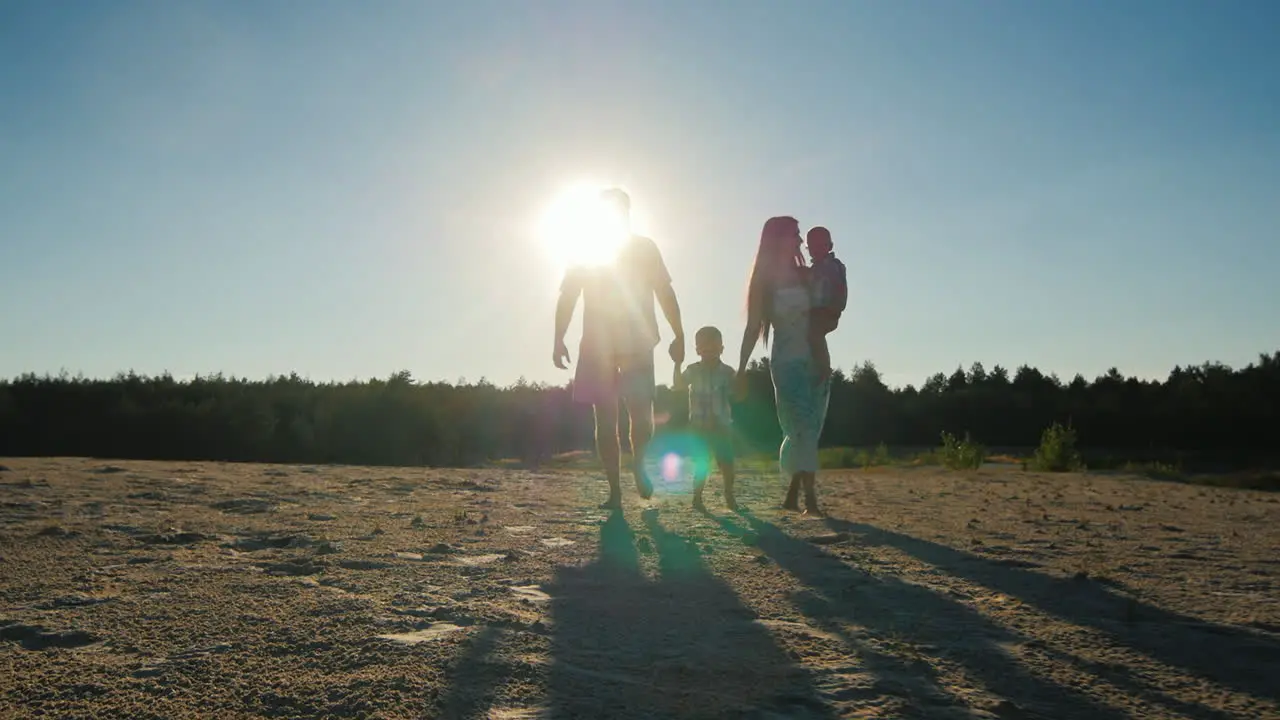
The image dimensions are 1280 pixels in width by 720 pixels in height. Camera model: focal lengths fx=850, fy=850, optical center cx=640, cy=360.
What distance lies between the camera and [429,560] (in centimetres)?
391

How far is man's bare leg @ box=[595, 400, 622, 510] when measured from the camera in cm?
633

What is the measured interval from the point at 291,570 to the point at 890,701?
2.65 metres

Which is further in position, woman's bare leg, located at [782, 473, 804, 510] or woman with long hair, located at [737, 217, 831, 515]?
woman's bare leg, located at [782, 473, 804, 510]

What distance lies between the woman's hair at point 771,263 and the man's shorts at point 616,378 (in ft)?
2.91

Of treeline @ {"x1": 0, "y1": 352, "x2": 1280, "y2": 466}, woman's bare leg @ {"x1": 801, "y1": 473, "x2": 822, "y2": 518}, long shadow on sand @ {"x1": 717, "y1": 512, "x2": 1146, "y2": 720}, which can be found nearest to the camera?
long shadow on sand @ {"x1": 717, "y1": 512, "x2": 1146, "y2": 720}

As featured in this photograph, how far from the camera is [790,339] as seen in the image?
626cm

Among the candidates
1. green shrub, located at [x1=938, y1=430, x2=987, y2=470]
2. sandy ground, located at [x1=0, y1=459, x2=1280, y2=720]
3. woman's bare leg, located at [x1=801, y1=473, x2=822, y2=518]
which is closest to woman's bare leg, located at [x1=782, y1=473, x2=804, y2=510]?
woman's bare leg, located at [x1=801, y1=473, x2=822, y2=518]

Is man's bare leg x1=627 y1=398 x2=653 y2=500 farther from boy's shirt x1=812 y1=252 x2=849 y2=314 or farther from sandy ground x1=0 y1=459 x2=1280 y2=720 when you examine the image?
boy's shirt x1=812 y1=252 x2=849 y2=314

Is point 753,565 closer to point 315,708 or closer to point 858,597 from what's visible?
point 858,597

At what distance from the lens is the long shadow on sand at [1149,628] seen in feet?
7.27

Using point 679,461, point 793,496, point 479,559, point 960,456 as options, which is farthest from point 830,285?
point 960,456

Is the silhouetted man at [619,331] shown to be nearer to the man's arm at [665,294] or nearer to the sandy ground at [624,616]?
the man's arm at [665,294]

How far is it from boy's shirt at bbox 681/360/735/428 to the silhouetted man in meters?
0.90

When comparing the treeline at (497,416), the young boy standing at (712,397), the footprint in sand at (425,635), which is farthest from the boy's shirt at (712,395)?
the treeline at (497,416)
